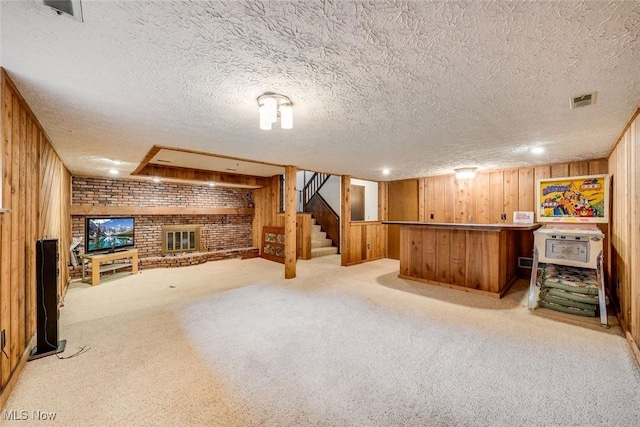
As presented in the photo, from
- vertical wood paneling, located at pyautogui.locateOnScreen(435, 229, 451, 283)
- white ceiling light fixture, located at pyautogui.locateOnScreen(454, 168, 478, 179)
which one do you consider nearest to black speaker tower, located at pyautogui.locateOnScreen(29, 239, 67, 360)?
vertical wood paneling, located at pyautogui.locateOnScreen(435, 229, 451, 283)

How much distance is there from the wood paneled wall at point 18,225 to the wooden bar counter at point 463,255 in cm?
471

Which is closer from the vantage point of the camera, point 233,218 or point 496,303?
point 496,303

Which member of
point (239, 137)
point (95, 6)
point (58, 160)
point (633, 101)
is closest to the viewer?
point (95, 6)

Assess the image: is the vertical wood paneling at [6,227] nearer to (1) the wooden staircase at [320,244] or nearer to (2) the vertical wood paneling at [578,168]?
(1) the wooden staircase at [320,244]

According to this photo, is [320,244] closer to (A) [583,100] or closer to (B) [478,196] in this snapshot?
(B) [478,196]

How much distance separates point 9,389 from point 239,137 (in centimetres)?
275

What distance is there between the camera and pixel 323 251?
24.6 feet

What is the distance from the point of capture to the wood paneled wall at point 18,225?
Answer: 1.73 m

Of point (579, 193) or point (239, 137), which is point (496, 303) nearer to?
point (579, 193)

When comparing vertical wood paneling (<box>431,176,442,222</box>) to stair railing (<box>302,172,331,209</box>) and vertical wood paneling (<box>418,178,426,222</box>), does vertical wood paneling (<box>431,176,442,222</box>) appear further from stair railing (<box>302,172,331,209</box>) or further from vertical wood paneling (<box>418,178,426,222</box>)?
stair railing (<box>302,172,331,209</box>)

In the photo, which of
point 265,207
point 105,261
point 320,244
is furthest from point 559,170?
point 105,261

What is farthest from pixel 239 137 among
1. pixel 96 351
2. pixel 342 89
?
pixel 96 351

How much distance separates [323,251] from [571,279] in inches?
207

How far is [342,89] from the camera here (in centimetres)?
189
